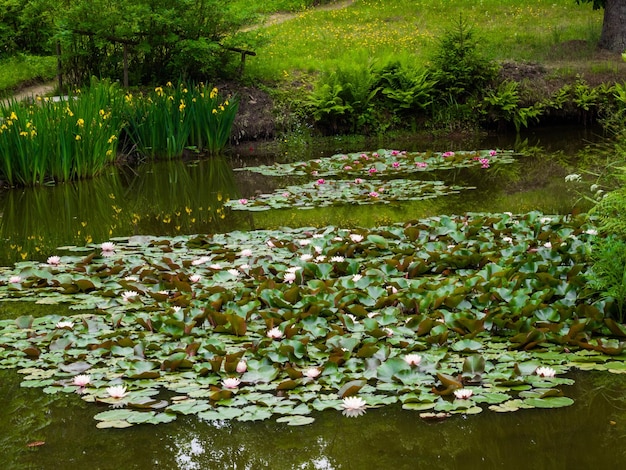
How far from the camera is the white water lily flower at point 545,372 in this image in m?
3.54

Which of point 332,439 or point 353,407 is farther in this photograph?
point 353,407

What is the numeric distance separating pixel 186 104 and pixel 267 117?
249 centimetres

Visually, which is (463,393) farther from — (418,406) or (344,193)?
(344,193)

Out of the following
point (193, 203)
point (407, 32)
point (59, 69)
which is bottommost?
point (193, 203)

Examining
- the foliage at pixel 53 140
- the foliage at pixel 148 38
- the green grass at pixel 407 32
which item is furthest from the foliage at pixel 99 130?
the green grass at pixel 407 32

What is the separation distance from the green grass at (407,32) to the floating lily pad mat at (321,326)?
944cm

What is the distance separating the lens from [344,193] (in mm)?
8391

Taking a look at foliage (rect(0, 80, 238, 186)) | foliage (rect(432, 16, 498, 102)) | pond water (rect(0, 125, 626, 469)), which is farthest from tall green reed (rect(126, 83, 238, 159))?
pond water (rect(0, 125, 626, 469))

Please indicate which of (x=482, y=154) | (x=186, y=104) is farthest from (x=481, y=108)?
(x=186, y=104)

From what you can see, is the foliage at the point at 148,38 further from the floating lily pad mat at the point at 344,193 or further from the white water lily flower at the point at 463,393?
the white water lily flower at the point at 463,393

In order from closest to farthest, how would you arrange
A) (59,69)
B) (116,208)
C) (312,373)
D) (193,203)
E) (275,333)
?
(312,373)
(275,333)
(116,208)
(193,203)
(59,69)

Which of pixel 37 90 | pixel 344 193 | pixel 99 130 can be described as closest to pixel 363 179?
pixel 344 193

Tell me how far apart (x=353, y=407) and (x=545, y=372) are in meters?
0.90

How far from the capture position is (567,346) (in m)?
3.96
